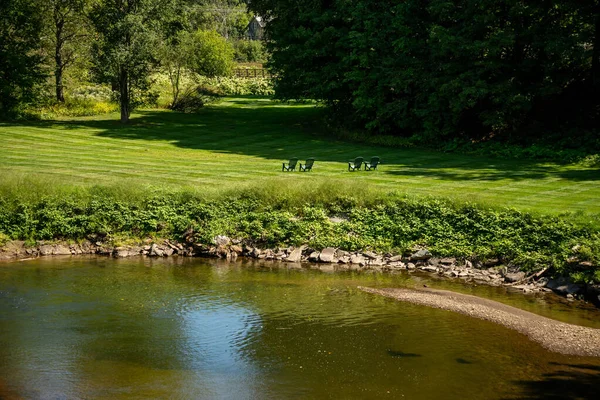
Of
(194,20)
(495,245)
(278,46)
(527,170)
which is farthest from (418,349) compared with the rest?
(194,20)

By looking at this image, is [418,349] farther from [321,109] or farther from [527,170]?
[321,109]

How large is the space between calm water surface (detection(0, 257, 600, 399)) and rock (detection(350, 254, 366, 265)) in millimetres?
1507

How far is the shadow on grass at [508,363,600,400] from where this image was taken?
1447 centimetres

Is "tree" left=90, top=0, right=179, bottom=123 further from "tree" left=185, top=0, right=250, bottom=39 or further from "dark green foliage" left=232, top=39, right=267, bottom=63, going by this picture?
"tree" left=185, top=0, right=250, bottom=39

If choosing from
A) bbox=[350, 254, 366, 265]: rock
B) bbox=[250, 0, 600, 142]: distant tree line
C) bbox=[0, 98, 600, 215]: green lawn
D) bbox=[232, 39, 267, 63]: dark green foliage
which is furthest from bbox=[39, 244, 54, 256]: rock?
bbox=[232, 39, 267, 63]: dark green foliage

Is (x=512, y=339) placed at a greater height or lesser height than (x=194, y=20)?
lesser

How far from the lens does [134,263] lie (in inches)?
973

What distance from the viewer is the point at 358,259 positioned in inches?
982

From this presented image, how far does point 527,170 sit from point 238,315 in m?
18.2

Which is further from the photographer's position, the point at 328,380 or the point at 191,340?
the point at 191,340

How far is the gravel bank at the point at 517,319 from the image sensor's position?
679 inches

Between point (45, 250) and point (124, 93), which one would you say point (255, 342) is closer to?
point (45, 250)

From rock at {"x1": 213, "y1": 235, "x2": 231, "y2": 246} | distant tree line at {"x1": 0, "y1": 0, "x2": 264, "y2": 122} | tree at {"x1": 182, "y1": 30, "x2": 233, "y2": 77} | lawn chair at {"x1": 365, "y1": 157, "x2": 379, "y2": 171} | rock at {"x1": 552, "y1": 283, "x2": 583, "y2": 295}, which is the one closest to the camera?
rock at {"x1": 552, "y1": 283, "x2": 583, "y2": 295}

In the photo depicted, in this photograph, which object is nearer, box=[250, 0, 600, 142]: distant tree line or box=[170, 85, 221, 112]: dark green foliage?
box=[250, 0, 600, 142]: distant tree line
